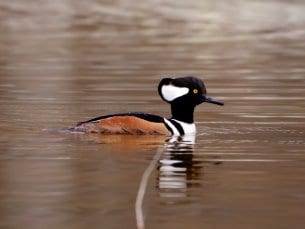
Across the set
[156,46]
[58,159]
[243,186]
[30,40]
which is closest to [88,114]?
[58,159]

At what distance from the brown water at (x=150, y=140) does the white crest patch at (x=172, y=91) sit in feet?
1.63

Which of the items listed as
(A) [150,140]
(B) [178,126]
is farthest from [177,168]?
(B) [178,126]

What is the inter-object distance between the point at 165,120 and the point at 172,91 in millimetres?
315

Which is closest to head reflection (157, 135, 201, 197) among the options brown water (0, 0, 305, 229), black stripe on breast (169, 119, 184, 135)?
brown water (0, 0, 305, 229)

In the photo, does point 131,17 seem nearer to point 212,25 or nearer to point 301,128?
point 212,25

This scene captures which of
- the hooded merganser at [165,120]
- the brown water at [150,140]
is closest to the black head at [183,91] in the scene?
the hooded merganser at [165,120]

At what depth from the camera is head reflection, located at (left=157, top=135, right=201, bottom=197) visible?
1063cm

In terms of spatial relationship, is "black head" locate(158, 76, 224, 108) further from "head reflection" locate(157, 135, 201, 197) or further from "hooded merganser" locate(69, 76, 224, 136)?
"head reflection" locate(157, 135, 201, 197)

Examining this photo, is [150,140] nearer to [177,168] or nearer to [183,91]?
[183,91]

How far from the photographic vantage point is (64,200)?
10.0 meters

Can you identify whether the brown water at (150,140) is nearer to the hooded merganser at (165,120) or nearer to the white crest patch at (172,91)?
the hooded merganser at (165,120)

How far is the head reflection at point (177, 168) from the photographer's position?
1063 centimetres

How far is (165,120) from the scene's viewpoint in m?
14.4

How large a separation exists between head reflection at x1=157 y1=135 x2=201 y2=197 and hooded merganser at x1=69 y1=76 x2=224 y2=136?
0.20 meters
